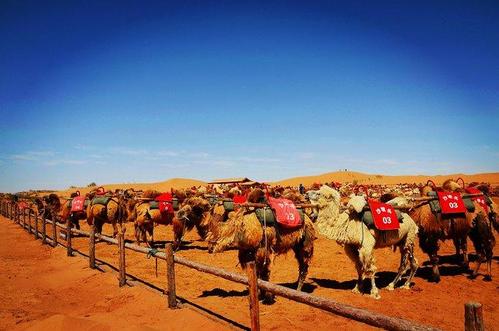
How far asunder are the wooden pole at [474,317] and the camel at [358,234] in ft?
16.4

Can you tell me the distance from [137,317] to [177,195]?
8.97 m

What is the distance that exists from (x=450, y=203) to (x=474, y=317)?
7231 mm

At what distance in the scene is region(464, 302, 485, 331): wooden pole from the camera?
234cm

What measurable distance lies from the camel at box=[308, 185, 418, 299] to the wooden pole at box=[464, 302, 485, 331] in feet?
16.4

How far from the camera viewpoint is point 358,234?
7.37 m

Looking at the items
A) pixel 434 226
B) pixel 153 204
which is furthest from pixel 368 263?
pixel 153 204

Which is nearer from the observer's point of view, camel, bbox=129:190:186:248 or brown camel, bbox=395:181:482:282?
brown camel, bbox=395:181:482:282

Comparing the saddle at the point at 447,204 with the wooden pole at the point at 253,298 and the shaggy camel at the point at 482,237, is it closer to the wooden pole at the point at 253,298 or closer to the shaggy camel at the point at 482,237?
the shaggy camel at the point at 482,237

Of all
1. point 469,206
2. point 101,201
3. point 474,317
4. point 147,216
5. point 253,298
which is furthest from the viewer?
point 101,201

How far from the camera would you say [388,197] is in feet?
30.3

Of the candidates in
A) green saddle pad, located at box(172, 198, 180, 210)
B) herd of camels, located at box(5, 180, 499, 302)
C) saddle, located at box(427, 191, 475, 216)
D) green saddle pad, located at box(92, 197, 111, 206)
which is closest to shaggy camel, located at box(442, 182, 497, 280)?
herd of camels, located at box(5, 180, 499, 302)

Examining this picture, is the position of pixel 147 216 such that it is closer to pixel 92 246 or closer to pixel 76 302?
pixel 92 246

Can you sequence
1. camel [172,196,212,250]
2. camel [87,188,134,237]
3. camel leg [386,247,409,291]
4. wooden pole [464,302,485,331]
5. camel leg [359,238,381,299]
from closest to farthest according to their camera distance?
wooden pole [464,302,485,331] → camel leg [359,238,381,299] → camel leg [386,247,409,291] → camel [172,196,212,250] → camel [87,188,134,237]

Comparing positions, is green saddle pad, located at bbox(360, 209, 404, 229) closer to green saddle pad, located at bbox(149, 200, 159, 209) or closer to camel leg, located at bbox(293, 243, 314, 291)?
camel leg, located at bbox(293, 243, 314, 291)
